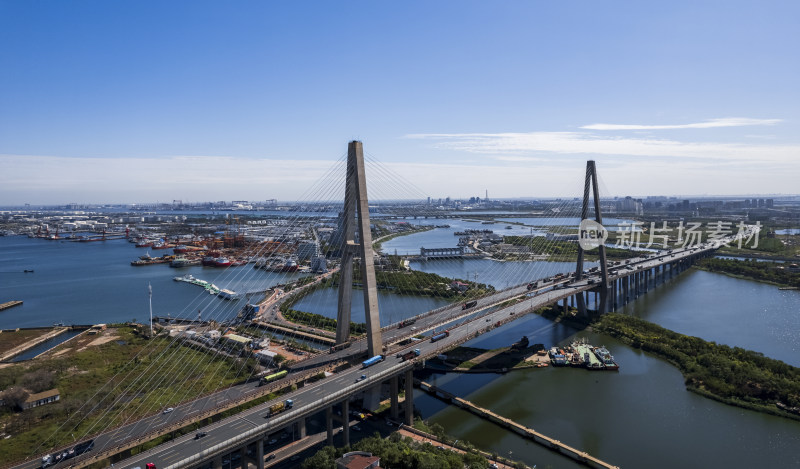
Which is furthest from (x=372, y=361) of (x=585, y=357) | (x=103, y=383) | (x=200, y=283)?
(x=200, y=283)

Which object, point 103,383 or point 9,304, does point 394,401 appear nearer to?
point 103,383

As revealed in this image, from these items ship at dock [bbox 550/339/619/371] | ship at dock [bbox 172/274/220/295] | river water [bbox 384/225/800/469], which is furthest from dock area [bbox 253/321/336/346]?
ship at dock [bbox 172/274/220/295]

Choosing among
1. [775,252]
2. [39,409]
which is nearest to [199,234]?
[39,409]

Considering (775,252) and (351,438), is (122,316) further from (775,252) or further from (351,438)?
(775,252)

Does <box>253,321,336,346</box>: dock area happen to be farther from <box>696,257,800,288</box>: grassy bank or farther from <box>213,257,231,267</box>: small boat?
<box>696,257,800,288</box>: grassy bank

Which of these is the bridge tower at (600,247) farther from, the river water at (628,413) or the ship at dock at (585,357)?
the ship at dock at (585,357)

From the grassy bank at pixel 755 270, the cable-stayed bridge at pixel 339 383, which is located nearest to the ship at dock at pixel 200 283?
the cable-stayed bridge at pixel 339 383

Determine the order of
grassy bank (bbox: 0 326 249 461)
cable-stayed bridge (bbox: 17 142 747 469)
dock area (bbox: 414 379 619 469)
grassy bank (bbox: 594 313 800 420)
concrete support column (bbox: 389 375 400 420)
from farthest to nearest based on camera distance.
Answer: grassy bank (bbox: 594 313 800 420)
concrete support column (bbox: 389 375 400 420)
grassy bank (bbox: 0 326 249 461)
dock area (bbox: 414 379 619 469)
cable-stayed bridge (bbox: 17 142 747 469)
